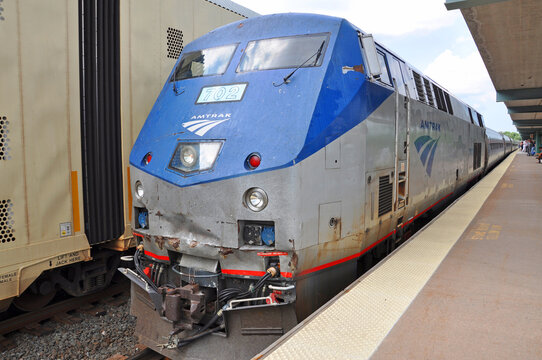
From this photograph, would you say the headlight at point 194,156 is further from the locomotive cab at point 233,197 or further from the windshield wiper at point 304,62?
the windshield wiper at point 304,62

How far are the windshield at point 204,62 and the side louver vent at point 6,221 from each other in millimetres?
2153

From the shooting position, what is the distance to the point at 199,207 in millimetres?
3463

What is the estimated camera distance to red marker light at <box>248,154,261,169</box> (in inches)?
131

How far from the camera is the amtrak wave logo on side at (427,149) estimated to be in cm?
598

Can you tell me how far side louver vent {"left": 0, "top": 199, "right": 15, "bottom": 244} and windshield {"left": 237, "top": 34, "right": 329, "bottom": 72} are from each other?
2.72 meters

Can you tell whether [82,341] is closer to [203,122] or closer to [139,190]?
[139,190]

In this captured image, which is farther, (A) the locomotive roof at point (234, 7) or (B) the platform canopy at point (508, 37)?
(B) the platform canopy at point (508, 37)

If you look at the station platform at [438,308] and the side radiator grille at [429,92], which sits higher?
the side radiator grille at [429,92]

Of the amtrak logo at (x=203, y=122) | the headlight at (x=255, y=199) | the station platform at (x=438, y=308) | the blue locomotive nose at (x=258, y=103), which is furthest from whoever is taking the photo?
the amtrak logo at (x=203, y=122)

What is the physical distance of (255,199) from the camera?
3316 millimetres

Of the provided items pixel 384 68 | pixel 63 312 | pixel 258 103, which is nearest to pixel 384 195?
pixel 384 68

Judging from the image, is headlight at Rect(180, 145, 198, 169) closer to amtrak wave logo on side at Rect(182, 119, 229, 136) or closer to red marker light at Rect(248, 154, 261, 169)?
amtrak wave logo on side at Rect(182, 119, 229, 136)

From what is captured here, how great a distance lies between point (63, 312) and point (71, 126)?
7.63ft

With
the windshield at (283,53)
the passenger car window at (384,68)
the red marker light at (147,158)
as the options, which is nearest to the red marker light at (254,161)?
the windshield at (283,53)
